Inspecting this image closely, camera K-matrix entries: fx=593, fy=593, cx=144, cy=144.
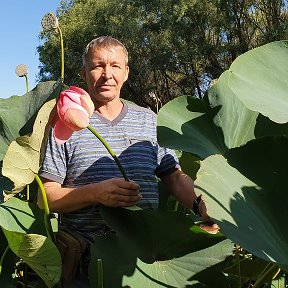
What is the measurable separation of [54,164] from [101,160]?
0.30 feet

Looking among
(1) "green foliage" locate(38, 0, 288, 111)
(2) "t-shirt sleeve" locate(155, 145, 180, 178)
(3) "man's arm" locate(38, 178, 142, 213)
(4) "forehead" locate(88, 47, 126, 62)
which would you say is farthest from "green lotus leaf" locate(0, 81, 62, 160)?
(1) "green foliage" locate(38, 0, 288, 111)

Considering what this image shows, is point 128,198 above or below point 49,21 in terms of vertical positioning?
below

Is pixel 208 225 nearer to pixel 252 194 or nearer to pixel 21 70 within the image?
pixel 252 194

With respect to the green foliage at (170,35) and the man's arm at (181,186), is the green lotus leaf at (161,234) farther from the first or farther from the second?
the green foliage at (170,35)

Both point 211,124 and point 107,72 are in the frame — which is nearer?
point 211,124

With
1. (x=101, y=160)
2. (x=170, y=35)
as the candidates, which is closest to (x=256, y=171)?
(x=101, y=160)

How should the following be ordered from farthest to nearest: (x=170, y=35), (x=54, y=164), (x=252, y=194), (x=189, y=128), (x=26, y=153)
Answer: (x=170, y=35), (x=54, y=164), (x=189, y=128), (x=26, y=153), (x=252, y=194)

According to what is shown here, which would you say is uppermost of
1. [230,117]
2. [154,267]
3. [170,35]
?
[170,35]

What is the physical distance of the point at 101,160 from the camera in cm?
116

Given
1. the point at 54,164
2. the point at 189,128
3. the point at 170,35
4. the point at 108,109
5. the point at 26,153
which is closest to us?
the point at 26,153

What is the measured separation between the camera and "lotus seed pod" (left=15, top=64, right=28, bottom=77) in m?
1.21

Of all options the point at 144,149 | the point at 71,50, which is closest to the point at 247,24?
the point at 71,50

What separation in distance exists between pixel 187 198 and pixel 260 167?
47 centimetres

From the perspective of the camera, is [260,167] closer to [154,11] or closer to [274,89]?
[274,89]
